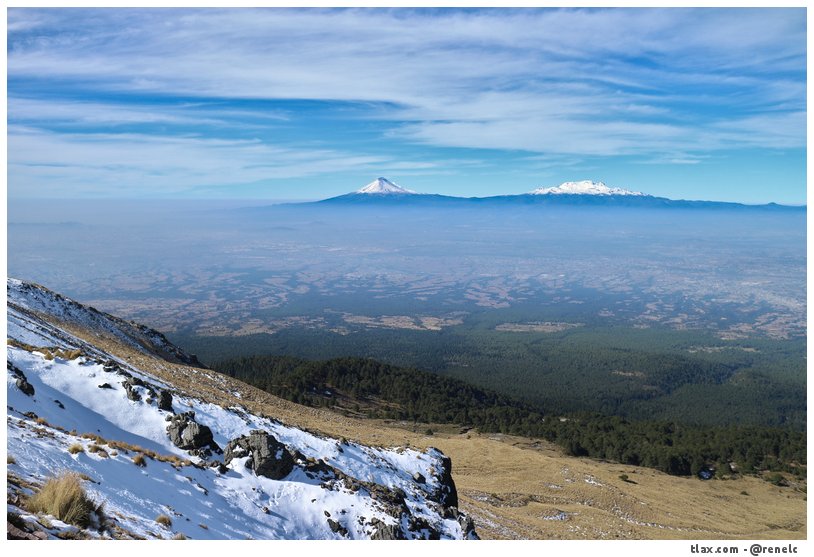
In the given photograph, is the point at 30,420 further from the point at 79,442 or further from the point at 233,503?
the point at 233,503

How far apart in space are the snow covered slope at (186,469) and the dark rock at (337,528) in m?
0.02

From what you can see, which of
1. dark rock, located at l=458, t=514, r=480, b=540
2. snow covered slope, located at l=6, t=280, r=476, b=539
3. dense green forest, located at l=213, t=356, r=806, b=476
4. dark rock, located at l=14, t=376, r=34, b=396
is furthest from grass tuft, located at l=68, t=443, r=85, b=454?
dense green forest, located at l=213, t=356, r=806, b=476

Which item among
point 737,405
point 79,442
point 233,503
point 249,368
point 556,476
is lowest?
point 737,405

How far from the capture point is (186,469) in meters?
10.2

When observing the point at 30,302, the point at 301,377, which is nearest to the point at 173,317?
the point at 301,377

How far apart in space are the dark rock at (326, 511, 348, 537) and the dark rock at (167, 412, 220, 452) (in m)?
3.41

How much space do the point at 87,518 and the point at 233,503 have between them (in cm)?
412

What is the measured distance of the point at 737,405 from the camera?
74.3 m

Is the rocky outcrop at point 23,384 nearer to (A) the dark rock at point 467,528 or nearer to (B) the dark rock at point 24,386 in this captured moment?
(B) the dark rock at point 24,386

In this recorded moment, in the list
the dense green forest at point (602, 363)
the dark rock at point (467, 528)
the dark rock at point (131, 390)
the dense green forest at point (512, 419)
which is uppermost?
the dark rock at point (131, 390)

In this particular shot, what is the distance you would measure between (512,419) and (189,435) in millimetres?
42199

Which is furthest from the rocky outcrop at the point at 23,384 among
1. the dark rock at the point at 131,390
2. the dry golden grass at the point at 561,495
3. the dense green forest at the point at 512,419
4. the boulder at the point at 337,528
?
the dense green forest at the point at 512,419

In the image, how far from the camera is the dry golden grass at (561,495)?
60.3 feet

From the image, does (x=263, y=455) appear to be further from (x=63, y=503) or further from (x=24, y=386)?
(x=63, y=503)
